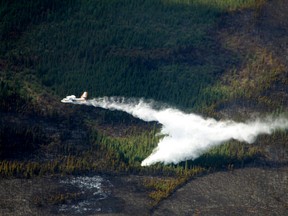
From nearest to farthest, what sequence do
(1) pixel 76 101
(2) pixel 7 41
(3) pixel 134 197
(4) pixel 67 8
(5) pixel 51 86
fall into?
1. (3) pixel 134 197
2. (1) pixel 76 101
3. (5) pixel 51 86
4. (2) pixel 7 41
5. (4) pixel 67 8

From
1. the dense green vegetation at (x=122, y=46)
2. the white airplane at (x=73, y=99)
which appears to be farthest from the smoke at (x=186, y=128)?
the dense green vegetation at (x=122, y=46)

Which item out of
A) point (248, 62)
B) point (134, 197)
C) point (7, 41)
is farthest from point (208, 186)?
point (7, 41)

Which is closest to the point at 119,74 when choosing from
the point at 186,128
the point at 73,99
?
the point at 73,99

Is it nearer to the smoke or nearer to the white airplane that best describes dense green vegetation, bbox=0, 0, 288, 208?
the smoke

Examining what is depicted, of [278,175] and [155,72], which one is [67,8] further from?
[278,175]

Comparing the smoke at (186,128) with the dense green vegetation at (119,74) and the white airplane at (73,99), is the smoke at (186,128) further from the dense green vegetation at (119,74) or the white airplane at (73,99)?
the dense green vegetation at (119,74)

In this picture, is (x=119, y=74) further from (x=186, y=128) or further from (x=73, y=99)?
(x=186, y=128)
